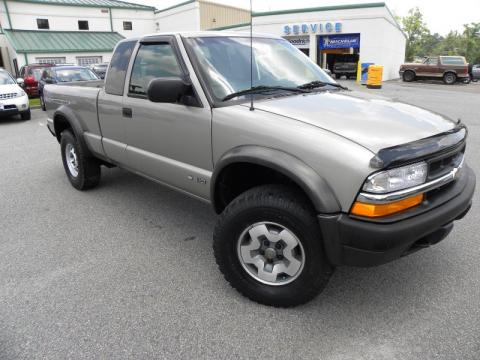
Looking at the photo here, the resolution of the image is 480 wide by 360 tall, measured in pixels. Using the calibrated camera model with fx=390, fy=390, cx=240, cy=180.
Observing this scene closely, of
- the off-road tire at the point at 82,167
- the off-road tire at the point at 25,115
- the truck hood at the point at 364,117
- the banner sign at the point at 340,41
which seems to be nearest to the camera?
the truck hood at the point at 364,117

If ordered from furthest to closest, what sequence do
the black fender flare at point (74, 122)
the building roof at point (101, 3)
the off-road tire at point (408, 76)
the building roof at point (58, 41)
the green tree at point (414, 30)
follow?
→ the green tree at point (414, 30) → the building roof at point (101, 3) → the building roof at point (58, 41) → the off-road tire at point (408, 76) → the black fender flare at point (74, 122)

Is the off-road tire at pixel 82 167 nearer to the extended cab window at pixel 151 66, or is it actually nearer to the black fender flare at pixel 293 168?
the extended cab window at pixel 151 66

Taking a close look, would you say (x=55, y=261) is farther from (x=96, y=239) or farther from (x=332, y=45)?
(x=332, y=45)

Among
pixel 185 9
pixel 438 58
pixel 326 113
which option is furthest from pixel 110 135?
pixel 185 9

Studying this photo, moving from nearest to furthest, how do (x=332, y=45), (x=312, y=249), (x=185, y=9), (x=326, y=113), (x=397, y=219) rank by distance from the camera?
(x=397, y=219)
(x=312, y=249)
(x=326, y=113)
(x=332, y=45)
(x=185, y=9)

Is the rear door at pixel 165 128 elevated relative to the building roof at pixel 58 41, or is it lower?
lower

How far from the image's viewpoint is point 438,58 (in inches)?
993

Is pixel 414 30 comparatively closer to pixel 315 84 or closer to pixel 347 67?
pixel 347 67

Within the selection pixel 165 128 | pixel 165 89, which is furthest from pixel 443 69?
pixel 165 89

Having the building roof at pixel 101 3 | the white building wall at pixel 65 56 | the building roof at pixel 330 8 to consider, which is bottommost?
the white building wall at pixel 65 56

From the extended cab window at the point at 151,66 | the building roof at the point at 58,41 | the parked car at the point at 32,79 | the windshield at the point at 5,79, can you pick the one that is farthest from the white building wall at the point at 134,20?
the extended cab window at the point at 151,66

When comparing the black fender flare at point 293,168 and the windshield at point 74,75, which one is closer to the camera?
the black fender flare at point 293,168

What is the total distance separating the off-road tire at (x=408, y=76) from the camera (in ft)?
86.3

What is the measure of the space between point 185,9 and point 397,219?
127ft
